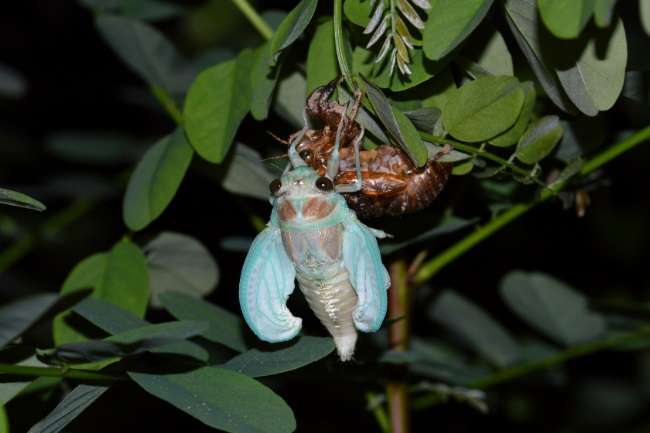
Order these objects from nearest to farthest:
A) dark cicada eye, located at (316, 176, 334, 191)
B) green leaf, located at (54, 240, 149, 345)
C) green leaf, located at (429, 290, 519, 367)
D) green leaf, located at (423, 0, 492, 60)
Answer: green leaf, located at (423, 0, 492, 60) < dark cicada eye, located at (316, 176, 334, 191) < green leaf, located at (54, 240, 149, 345) < green leaf, located at (429, 290, 519, 367)

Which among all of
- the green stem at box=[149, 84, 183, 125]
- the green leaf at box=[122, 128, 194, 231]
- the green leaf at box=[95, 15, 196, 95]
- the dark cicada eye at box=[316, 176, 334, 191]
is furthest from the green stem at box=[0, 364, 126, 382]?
the green leaf at box=[95, 15, 196, 95]

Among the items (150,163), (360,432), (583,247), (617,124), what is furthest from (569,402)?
(150,163)

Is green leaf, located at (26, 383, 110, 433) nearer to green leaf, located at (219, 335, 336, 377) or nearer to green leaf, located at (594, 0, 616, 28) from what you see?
→ green leaf, located at (219, 335, 336, 377)

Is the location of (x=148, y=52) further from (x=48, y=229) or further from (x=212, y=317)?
(x=48, y=229)

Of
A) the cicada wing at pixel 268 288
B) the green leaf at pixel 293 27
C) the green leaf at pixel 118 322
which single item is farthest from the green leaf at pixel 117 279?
the green leaf at pixel 293 27

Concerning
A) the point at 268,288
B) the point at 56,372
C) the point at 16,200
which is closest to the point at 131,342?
the point at 56,372

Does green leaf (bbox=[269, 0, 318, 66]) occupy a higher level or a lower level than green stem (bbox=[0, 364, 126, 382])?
higher

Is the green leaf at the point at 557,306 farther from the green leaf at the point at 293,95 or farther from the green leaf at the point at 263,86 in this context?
the green leaf at the point at 263,86

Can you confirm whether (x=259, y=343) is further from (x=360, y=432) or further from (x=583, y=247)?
(x=583, y=247)
